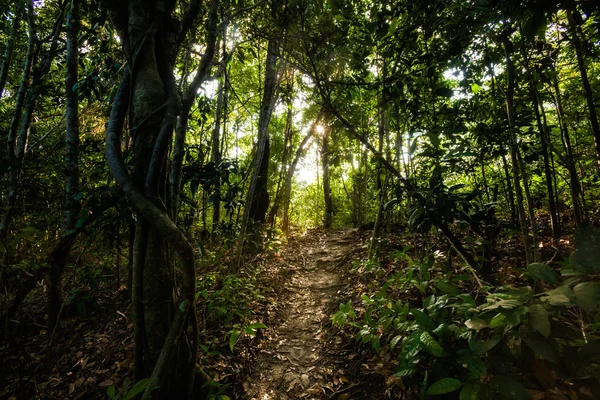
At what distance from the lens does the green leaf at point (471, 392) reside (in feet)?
4.50

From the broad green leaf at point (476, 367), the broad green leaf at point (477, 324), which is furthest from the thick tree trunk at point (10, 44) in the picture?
the broad green leaf at point (476, 367)

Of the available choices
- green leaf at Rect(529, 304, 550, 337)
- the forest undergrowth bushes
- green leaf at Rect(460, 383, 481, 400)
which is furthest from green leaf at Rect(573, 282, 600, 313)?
green leaf at Rect(460, 383, 481, 400)

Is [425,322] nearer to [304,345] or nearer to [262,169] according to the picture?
[304,345]

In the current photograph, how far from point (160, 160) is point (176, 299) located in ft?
3.64

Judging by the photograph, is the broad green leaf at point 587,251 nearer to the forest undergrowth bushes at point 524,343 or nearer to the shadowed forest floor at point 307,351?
the forest undergrowth bushes at point 524,343

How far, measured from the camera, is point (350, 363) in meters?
3.16

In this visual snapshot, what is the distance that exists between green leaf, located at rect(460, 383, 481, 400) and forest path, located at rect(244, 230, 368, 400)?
1629mm

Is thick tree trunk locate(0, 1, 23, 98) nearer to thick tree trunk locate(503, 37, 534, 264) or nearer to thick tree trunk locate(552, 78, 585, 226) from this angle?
thick tree trunk locate(503, 37, 534, 264)

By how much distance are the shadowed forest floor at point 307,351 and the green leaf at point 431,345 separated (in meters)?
1.27

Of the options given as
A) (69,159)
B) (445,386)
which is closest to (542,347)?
(445,386)

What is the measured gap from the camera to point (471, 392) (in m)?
1.39

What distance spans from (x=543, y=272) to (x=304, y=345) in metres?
3.09

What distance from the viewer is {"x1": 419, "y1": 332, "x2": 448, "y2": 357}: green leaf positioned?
1602 millimetres

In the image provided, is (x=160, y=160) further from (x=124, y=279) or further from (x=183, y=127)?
(x=124, y=279)
